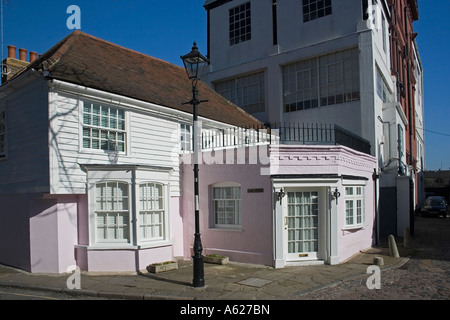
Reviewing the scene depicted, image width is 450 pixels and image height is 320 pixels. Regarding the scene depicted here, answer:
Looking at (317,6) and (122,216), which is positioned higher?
(317,6)

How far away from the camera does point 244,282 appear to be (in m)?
9.24

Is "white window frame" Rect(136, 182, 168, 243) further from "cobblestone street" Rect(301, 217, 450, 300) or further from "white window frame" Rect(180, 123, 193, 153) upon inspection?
"cobblestone street" Rect(301, 217, 450, 300)

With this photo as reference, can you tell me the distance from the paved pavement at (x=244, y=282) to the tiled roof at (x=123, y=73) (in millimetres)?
5548

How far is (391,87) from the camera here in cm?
2131

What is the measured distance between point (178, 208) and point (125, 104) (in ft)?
13.3

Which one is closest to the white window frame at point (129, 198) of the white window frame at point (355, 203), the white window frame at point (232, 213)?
the white window frame at point (232, 213)

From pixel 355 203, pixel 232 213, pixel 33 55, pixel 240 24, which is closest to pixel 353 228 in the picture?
pixel 355 203

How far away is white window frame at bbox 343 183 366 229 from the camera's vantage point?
491 inches

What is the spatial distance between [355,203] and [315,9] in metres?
11.1

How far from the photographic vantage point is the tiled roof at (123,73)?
445 inches
